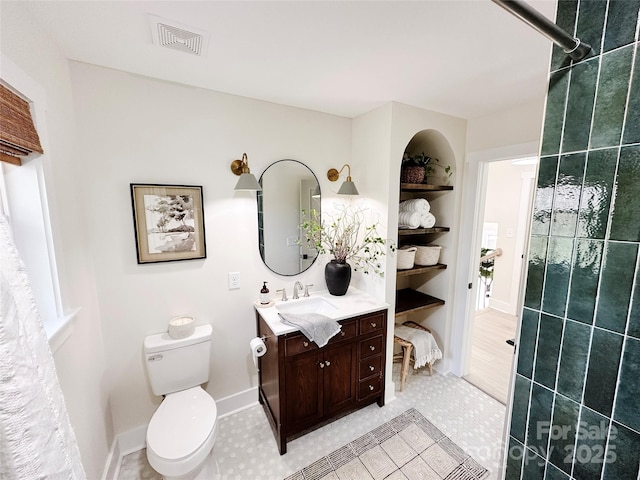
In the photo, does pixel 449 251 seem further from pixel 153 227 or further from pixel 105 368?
pixel 105 368

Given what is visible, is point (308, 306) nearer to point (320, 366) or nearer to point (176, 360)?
point (320, 366)

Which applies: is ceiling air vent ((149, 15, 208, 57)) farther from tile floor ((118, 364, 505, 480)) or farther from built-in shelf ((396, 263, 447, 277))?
tile floor ((118, 364, 505, 480))

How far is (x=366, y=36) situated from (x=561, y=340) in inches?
56.6

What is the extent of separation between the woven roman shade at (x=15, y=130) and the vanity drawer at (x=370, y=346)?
6.84 ft

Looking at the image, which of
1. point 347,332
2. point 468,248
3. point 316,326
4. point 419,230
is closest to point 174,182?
point 316,326

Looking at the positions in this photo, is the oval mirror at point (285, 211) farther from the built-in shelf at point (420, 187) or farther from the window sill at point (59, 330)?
the window sill at point (59, 330)

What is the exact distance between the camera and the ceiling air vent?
1.15 metres

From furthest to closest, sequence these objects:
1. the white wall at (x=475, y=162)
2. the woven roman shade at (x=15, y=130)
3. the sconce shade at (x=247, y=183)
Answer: the white wall at (x=475, y=162), the sconce shade at (x=247, y=183), the woven roman shade at (x=15, y=130)

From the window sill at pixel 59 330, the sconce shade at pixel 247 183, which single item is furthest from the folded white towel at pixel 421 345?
the window sill at pixel 59 330

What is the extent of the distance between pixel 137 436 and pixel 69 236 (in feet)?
4.75

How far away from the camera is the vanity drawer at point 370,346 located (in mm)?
2018

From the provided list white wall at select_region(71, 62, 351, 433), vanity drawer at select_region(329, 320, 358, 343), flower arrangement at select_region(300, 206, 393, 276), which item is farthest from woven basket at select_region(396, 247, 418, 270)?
white wall at select_region(71, 62, 351, 433)

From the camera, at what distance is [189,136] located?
70.1 inches

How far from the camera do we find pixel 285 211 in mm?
2166
